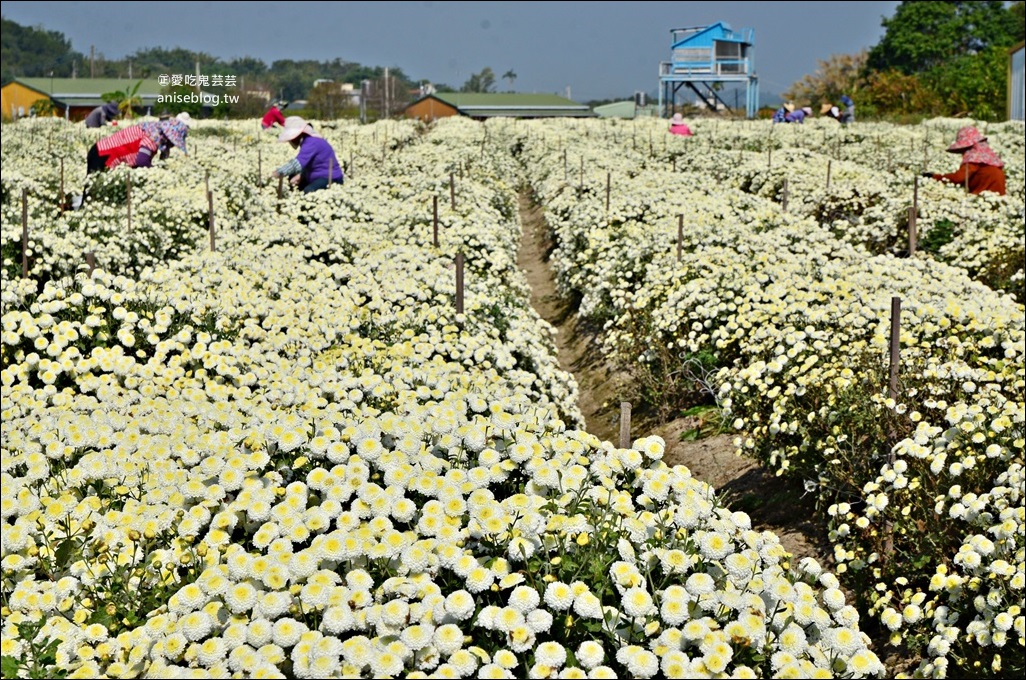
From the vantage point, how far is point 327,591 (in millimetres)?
3355

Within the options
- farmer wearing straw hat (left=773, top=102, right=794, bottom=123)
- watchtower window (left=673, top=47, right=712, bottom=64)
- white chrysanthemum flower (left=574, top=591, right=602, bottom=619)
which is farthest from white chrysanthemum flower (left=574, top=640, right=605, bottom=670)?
watchtower window (left=673, top=47, right=712, bottom=64)

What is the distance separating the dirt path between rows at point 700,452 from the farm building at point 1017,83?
120ft

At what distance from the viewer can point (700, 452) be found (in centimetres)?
866

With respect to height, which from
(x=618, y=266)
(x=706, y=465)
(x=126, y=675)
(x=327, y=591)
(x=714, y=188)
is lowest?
(x=706, y=465)

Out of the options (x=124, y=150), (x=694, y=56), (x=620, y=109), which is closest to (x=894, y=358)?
(x=124, y=150)

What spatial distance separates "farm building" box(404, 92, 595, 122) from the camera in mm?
74688

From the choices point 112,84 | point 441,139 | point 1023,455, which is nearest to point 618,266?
point 1023,455

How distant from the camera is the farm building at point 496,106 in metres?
74.7

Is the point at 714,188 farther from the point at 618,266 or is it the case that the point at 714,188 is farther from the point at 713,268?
the point at 713,268

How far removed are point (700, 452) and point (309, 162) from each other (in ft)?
32.6

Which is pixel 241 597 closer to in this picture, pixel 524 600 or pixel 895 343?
pixel 524 600

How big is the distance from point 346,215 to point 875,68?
89987mm

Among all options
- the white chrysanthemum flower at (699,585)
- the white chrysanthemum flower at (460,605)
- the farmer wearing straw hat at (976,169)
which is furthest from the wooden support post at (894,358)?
the farmer wearing straw hat at (976,169)

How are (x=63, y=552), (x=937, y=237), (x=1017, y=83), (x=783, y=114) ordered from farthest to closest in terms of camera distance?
(x=1017, y=83), (x=783, y=114), (x=937, y=237), (x=63, y=552)
